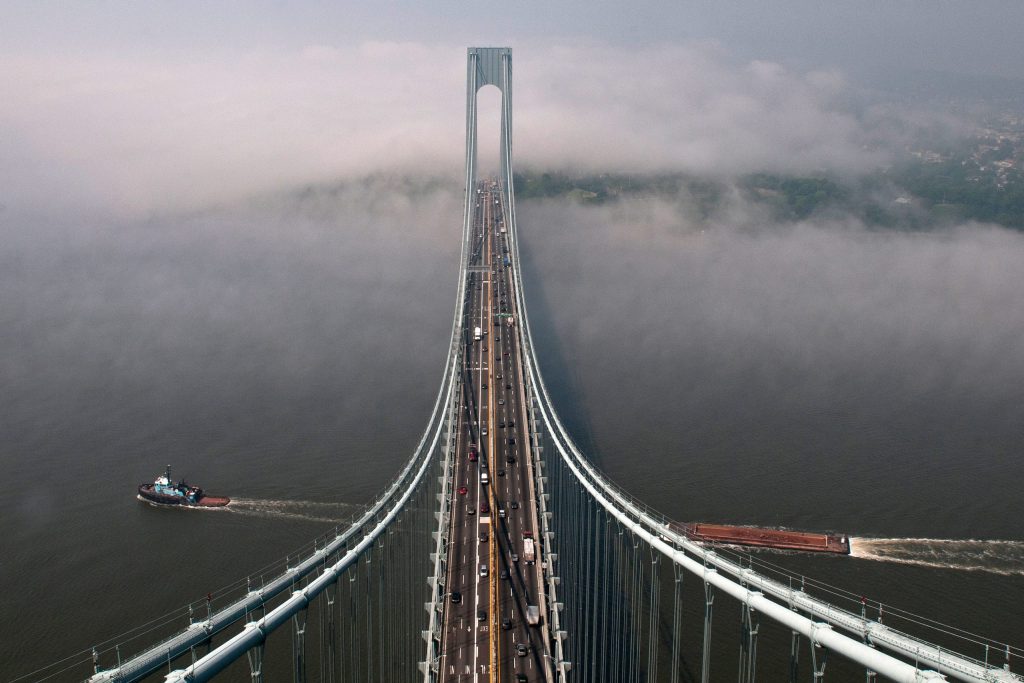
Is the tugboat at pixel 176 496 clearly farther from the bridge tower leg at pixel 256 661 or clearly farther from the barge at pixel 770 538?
the bridge tower leg at pixel 256 661

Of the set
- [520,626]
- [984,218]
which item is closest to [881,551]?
[520,626]

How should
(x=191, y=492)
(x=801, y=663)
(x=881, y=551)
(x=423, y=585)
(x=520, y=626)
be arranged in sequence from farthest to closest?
(x=191, y=492)
(x=881, y=551)
(x=423, y=585)
(x=801, y=663)
(x=520, y=626)

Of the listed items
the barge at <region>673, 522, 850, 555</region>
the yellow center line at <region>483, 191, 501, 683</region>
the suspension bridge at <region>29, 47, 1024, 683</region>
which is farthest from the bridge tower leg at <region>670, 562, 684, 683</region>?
the barge at <region>673, 522, 850, 555</region>

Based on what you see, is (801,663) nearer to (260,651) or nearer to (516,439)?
(516,439)

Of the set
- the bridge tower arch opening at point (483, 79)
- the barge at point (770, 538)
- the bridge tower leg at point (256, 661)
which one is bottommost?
the barge at point (770, 538)

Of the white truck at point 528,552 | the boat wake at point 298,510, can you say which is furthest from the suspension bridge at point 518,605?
the boat wake at point 298,510

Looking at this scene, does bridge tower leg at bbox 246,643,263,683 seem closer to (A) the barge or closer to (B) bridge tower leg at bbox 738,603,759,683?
(B) bridge tower leg at bbox 738,603,759,683

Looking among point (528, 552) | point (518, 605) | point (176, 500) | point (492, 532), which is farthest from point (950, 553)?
point (176, 500)
